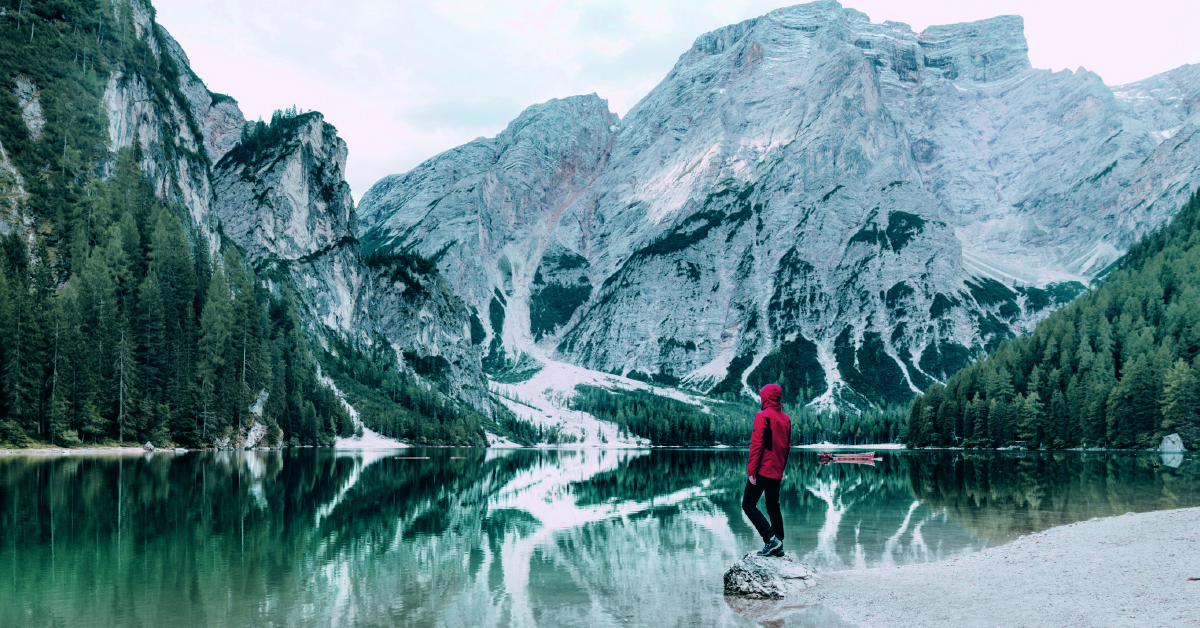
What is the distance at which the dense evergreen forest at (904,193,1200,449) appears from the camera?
115062 mm

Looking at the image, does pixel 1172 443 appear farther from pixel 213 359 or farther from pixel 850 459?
pixel 213 359

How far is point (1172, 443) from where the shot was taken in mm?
108438

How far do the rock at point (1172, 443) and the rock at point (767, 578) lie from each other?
11441 cm

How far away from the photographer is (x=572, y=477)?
Answer: 84750 mm

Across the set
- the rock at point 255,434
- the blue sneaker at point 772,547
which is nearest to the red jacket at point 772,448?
the blue sneaker at point 772,547

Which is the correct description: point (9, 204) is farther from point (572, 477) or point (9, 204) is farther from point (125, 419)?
point (572, 477)

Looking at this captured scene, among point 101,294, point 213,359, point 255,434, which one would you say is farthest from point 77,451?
point 255,434

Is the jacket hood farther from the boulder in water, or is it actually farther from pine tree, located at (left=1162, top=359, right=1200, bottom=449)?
pine tree, located at (left=1162, top=359, right=1200, bottom=449)

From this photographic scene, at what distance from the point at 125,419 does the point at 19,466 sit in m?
34.5

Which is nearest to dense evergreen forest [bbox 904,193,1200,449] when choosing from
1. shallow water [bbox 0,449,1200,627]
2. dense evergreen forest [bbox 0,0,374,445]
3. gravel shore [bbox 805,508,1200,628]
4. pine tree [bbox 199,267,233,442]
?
shallow water [bbox 0,449,1200,627]

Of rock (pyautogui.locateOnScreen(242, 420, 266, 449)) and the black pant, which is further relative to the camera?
rock (pyautogui.locateOnScreen(242, 420, 266, 449))

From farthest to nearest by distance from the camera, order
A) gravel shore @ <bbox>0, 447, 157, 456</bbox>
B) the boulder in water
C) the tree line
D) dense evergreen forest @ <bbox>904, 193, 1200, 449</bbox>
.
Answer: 1. the boulder in water
2. dense evergreen forest @ <bbox>904, 193, 1200, 449</bbox>
3. the tree line
4. gravel shore @ <bbox>0, 447, 157, 456</bbox>

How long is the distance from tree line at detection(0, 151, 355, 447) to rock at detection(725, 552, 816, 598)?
284 feet

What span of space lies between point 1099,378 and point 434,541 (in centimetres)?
13051
